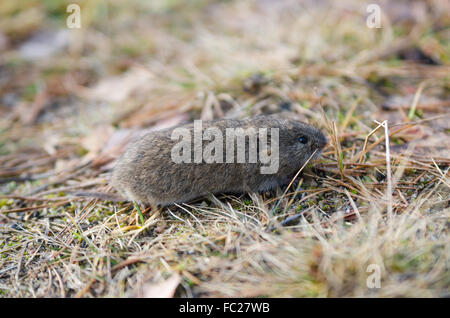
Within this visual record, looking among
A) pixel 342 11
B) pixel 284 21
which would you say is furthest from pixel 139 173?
pixel 342 11

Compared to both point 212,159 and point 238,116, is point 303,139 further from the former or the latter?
point 238,116

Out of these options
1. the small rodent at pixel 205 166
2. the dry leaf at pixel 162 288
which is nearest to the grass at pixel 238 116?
the dry leaf at pixel 162 288

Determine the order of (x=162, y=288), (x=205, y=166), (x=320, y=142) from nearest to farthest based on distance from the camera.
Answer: (x=162, y=288), (x=205, y=166), (x=320, y=142)

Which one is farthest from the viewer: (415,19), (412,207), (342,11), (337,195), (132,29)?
(132,29)

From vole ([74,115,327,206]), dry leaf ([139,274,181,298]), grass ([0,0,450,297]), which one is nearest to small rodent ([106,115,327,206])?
vole ([74,115,327,206])

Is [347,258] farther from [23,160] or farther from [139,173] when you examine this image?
[23,160]

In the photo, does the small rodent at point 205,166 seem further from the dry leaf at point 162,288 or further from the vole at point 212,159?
the dry leaf at point 162,288

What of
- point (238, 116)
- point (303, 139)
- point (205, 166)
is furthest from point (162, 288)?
point (238, 116)
